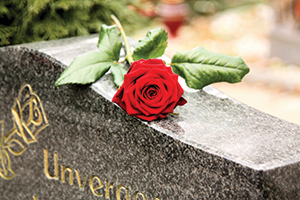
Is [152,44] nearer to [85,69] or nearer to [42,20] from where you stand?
[85,69]

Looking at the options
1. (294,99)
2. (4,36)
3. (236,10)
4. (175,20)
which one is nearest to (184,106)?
(4,36)

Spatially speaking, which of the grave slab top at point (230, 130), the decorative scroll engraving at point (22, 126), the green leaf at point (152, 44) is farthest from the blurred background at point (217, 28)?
the green leaf at point (152, 44)

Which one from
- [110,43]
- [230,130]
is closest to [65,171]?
[110,43]

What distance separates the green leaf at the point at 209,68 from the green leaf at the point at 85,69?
30cm

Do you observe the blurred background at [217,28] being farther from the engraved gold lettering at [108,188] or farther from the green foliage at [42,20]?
the engraved gold lettering at [108,188]

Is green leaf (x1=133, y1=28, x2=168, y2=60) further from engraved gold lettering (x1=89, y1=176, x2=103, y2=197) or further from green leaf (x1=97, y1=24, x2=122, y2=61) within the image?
engraved gold lettering (x1=89, y1=176, x2=103, y2=197)

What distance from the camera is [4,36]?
2.06 metres

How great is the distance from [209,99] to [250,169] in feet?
1.48

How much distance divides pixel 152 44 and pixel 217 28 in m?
4.09

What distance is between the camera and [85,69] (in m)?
1.42

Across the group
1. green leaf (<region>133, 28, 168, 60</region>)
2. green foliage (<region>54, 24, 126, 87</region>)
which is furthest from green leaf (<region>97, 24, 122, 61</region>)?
green leaf (<region>133, 28, 168, 60</region>)

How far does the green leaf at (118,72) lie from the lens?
4.63ft

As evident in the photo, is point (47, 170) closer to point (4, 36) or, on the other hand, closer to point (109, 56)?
point (109, 56)

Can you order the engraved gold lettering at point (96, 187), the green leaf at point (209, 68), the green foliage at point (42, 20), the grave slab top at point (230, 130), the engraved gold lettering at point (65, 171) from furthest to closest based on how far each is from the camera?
the green foliage at point (42, 20) < the engraved gold lettering at point (65, 171) < the engraved gold lettering at point (96, 187) < the green leaf at point (209, 68) < the grave slab top at point (230, 130)
